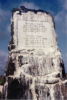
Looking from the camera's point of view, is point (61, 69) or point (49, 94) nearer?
point (49, 94)

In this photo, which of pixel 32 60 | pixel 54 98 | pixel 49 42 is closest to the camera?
pixel 54 98

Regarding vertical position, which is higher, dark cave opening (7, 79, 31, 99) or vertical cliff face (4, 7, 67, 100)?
vertical cliff face (4, 7, 67, 100)

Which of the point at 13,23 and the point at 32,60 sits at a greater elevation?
the point at 13,23

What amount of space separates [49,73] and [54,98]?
3.74 metres

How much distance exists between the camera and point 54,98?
116ft

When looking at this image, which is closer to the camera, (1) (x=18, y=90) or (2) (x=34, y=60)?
(1) (x=18, y=90)

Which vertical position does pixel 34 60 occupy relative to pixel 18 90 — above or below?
above

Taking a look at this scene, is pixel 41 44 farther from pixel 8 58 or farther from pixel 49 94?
pixel 49 94

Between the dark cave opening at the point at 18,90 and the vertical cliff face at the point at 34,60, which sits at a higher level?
the vertical cliff face at the point at 34,60

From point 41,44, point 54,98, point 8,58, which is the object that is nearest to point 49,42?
point 41,44

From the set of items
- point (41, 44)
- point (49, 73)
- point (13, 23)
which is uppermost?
point (13, 23)

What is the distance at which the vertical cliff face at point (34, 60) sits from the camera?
35719 millimetres

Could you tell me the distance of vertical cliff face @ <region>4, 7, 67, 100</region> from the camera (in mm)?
35719

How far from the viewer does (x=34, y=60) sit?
125 feet
